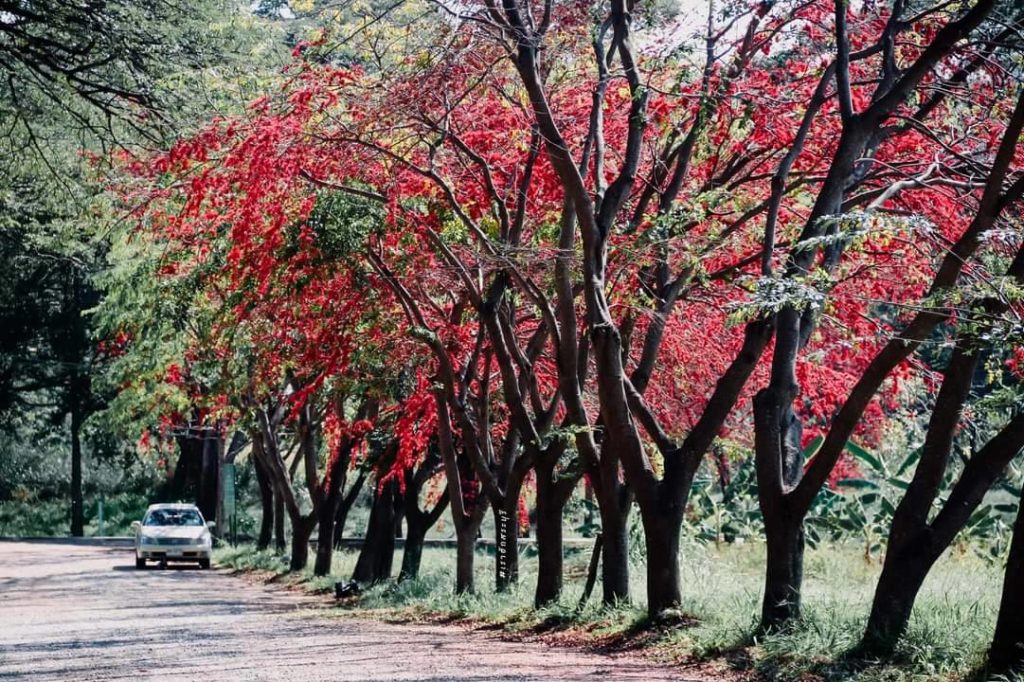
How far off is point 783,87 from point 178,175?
7375 mm

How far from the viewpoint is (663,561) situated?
49.6 ft

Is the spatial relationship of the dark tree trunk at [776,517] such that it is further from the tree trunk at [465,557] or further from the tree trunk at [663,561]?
the tree trunk at [465,557]

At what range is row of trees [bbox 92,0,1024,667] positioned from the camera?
41.2 feet

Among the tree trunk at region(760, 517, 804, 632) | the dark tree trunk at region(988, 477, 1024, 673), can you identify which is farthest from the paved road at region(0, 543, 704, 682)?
the dark tree trunk at region(988, 477, 1024, 673)

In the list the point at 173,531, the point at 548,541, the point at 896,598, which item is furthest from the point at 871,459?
the point at 173,531

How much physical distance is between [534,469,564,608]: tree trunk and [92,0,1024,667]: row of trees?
0.13 ft

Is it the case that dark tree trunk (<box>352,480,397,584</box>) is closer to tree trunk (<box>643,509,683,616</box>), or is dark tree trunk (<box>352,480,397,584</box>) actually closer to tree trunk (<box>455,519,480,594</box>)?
tree trunk (<box>455,519,480,594</box>)

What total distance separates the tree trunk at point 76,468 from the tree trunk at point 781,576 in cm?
4110

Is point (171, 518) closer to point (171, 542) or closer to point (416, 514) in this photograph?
point (171, 542)

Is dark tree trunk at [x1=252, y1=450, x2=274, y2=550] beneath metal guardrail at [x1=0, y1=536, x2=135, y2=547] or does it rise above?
above

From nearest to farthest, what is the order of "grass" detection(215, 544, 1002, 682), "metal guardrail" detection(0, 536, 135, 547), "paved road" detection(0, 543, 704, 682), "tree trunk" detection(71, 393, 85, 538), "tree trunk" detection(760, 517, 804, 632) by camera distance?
"grass" detection(215, 544, 1002, 682) → "paved road" detection(0, 543, 704, 682) → "tree trunk" detection(760, 517, 804, 632) → "metal guardrail" detection(0, 536, 135, 547) → "tree trunk" detection(71, 393, 85, 538)

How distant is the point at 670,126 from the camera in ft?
55.0

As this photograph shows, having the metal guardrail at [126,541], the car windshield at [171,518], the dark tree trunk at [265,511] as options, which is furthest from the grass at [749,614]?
the dark tree trunk at [265,511]

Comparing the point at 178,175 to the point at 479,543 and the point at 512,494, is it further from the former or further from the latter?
the point at 479,543
